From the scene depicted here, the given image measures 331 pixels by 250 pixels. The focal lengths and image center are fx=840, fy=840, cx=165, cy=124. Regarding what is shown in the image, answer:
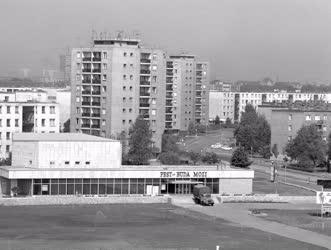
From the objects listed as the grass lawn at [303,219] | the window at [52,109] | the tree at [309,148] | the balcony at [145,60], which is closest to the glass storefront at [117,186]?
the grass lawn at [303,219]

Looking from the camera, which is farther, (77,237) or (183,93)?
(183,93)

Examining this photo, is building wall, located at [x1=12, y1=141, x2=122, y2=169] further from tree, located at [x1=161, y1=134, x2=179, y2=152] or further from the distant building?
the distant building

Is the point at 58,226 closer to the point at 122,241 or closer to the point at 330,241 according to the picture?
the point at 122,241

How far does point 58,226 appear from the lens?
59.6 meters

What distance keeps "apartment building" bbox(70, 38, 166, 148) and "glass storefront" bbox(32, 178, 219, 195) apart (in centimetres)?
3885

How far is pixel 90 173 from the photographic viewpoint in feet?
251

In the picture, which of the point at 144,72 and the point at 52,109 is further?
the point at 144,72

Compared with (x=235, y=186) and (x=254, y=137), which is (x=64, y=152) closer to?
(x=235, y=186)

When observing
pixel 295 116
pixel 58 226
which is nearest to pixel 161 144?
pixel 295 116

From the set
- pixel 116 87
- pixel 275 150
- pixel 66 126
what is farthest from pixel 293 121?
pixel 66 126

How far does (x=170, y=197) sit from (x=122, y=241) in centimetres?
2296

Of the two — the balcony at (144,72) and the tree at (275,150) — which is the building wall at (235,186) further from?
the tree at (275,150)

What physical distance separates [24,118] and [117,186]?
33.8 metres

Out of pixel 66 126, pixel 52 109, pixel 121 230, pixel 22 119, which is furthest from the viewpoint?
pixel 66 126
